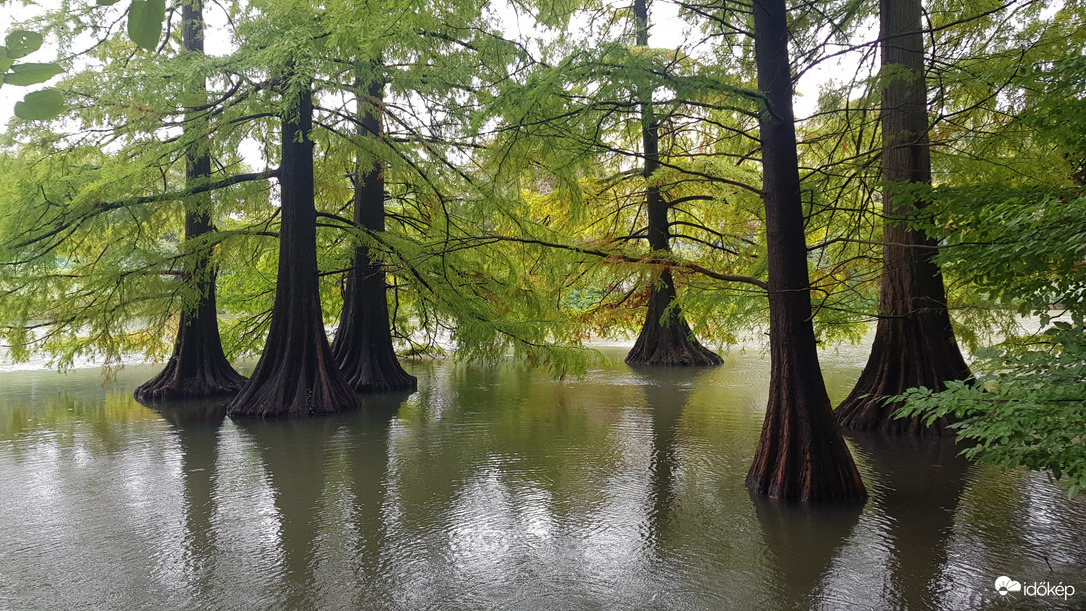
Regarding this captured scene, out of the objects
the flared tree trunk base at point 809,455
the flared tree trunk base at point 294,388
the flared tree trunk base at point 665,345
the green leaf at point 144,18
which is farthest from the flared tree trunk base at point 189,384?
the green leaf at point 144,18

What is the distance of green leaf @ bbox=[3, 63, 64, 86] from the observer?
0.74 metres

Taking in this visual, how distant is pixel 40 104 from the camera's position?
80 centimetres

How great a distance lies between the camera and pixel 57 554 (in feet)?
15.6

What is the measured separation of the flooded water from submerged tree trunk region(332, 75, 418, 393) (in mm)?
3596

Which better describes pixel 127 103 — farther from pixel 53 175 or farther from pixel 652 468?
pixel 652 468

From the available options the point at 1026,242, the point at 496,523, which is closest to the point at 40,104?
the point at 1026,242

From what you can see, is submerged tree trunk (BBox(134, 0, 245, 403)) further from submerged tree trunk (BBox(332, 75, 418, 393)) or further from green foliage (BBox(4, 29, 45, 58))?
green foliage (BBox(4, 29, 45, 58))

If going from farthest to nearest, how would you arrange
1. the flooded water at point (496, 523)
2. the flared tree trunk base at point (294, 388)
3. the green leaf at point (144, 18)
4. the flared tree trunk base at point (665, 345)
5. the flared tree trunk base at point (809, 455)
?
1. the flared tree trunk base at point (665, 345)
2. the flared tree trunk base at point (294, 388)
3. the flared tree trunk base at point (809, 455)
4. the flooded water at point (496, 523)
5. the green leaf at point (144, 18)

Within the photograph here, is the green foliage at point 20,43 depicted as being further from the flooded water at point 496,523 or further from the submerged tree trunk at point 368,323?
the submerged tree trunk at point 368,323

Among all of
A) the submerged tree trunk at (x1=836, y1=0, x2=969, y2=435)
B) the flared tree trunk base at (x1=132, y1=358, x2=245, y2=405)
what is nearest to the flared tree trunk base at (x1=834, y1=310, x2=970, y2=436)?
the submerged tree trunk at (x1=836, y1=0, x2=969, y2=435)

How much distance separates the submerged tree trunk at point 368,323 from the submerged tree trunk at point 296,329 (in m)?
1.96

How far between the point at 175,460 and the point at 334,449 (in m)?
1.60

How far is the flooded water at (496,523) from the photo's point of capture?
4.05 metres

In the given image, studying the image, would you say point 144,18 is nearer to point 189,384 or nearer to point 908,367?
point 908,367
